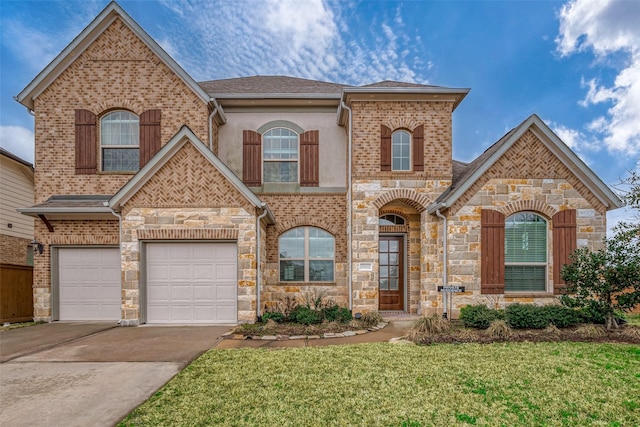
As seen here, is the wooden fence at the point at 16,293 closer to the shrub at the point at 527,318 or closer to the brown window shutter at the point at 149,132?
the brown window shutter at the point at 149,132

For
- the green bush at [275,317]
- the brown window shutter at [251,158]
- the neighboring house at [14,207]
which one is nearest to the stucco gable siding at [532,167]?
the green bush at [275,317]

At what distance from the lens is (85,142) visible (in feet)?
34.6

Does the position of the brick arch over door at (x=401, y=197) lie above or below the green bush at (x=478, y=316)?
above

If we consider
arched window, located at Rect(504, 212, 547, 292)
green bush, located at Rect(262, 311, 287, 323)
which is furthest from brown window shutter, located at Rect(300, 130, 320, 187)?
arched window, located at Rect(504, 212, 547, 292)

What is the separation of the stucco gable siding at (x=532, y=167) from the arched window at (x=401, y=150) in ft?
6.75

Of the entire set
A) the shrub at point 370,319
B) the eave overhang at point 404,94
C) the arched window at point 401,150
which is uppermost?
the eave overhang at point 404,94

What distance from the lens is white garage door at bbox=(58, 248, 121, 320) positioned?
10.2 m

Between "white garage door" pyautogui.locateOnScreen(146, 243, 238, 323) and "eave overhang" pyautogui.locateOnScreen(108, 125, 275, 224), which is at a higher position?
"eave overhang" pyautogui.locateOnScreen(108, 125, 275, 224)

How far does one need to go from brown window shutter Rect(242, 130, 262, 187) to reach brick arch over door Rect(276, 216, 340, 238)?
1.58 metres

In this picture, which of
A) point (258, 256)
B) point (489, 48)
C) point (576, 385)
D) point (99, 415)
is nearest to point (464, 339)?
point (576, 385)

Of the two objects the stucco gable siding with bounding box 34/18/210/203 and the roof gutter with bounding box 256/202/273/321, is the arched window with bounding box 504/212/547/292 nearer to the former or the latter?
the roof gutter with bounding box 256/202/273/321

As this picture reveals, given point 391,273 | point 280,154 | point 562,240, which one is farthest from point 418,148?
point 562,240

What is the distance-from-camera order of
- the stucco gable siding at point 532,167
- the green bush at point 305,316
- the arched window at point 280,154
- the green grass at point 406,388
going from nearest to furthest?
the green grass at point 406,388 → the green bush at point 305,316 → the stucco gable siding at point 532,167 → the arched window at point 280,154

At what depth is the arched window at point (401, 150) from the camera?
34.5ft
